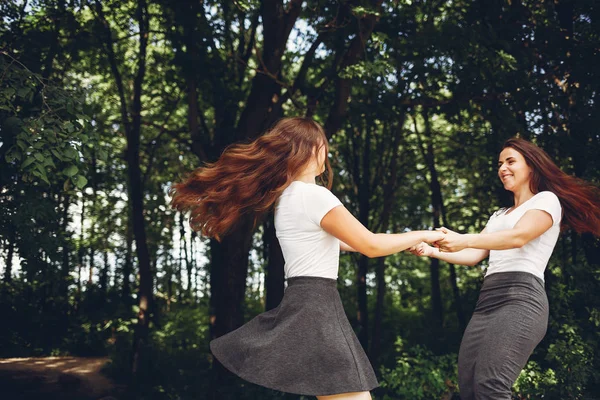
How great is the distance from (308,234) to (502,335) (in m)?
1.35

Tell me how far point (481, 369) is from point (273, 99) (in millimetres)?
4954

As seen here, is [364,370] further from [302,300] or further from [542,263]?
[542,263]

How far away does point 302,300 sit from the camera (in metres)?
2.67

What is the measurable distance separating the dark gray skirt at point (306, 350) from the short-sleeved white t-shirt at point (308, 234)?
6 cm

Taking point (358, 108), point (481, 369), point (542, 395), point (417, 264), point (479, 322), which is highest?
point (358, 108)

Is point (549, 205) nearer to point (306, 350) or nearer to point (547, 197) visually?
point (547, 197)

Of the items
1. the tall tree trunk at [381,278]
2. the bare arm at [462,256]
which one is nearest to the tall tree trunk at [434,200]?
the tall tree trunk at [381,278]

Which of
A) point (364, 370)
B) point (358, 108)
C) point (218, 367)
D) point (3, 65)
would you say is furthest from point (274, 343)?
point (358, 108)

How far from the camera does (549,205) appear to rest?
134 inches

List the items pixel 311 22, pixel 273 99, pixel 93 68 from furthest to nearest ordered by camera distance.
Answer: pixel 93 68, pixel 311 22, pixel 273 99

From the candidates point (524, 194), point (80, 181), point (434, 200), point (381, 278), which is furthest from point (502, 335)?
point (434, 200)

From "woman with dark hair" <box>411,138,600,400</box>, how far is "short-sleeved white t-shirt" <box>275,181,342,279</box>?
0.99 metres

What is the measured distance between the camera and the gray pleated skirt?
319 cm

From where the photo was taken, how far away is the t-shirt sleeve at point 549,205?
3.38 meters
